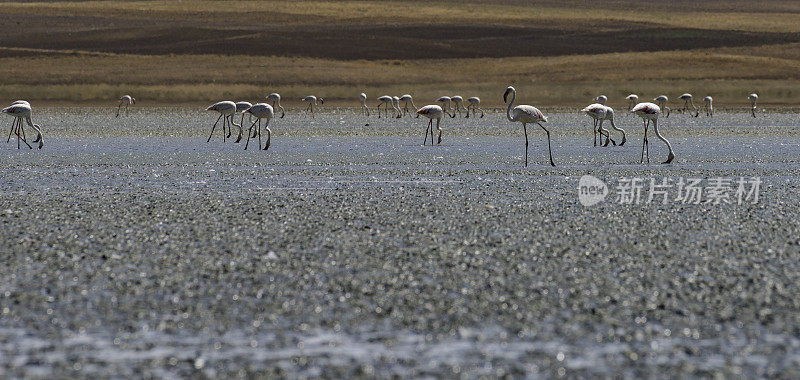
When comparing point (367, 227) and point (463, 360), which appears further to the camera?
point (367, 227)

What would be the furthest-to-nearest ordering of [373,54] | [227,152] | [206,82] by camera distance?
[373,54] < [206,82] < [227,152]

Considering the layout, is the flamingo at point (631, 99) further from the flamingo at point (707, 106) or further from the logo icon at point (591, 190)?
the logo icon at point (591, 190)

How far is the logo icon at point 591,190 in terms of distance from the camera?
14.9 m

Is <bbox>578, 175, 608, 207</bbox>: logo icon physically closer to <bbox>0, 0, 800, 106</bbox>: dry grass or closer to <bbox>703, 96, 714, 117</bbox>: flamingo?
<bbox>703, 96, 714, 117</bbox>: flamingo

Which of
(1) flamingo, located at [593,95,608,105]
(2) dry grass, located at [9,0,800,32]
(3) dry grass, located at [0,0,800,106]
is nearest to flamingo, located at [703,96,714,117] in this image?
(1) flamingo, located at [593,95,608,105]

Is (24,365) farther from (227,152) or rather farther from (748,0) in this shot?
(748,0)

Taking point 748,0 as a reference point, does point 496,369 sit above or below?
below

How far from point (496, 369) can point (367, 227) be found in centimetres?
573

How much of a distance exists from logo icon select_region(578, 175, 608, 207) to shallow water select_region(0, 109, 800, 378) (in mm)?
215

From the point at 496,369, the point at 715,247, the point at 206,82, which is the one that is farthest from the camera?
the point at 206,82

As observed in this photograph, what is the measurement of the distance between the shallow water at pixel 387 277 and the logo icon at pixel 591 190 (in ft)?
0.71

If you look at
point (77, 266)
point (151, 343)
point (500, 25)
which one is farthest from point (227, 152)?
point (500, 25)

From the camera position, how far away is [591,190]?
16266mm

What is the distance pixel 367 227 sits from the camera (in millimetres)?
12133
